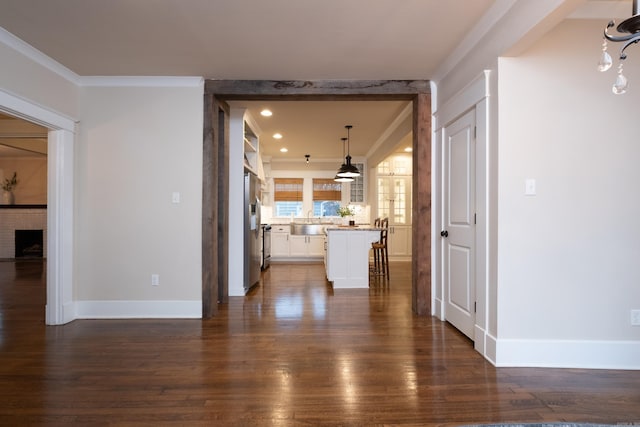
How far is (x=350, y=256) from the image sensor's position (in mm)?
5355

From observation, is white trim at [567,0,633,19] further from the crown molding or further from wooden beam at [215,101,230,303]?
wooden beam at [215,101,230,303]

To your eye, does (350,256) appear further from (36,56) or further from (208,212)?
(36,56)

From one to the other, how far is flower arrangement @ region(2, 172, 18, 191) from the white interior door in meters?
10.6

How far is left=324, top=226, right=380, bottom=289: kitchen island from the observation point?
530 cm

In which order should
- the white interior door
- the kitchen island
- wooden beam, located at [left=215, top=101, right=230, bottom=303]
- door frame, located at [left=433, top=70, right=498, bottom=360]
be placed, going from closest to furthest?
door frame, located at [left=433, top=70, right=498, bottom=360] < the white interior door < wooden beam, located at [left=215, top=101, right=230, bottom=303] < the kitchen island

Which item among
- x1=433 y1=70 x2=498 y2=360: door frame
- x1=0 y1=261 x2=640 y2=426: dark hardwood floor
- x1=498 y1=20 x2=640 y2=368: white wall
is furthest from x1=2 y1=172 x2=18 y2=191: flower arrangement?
x1=498 y1=20 x2=640 y2=368: white wall

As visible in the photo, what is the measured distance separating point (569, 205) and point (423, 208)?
147cm

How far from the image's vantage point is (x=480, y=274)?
273cm

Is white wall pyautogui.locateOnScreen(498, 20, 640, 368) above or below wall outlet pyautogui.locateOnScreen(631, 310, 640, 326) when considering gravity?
above

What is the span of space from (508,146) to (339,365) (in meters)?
2.02

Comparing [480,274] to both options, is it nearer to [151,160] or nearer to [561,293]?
[561,293]

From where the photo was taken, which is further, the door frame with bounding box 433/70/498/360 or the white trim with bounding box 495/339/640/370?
the door frame with bounding box 433/70/498/360

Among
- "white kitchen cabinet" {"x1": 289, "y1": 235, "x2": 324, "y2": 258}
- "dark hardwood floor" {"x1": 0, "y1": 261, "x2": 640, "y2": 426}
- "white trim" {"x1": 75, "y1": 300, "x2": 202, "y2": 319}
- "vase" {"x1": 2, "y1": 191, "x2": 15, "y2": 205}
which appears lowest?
"dark hardwood floor" {"x1": 0, "y1": 261, "x2": 640, "y2": 426}

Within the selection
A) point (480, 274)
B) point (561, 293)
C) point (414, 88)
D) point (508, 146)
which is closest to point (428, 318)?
point (480, 274)
